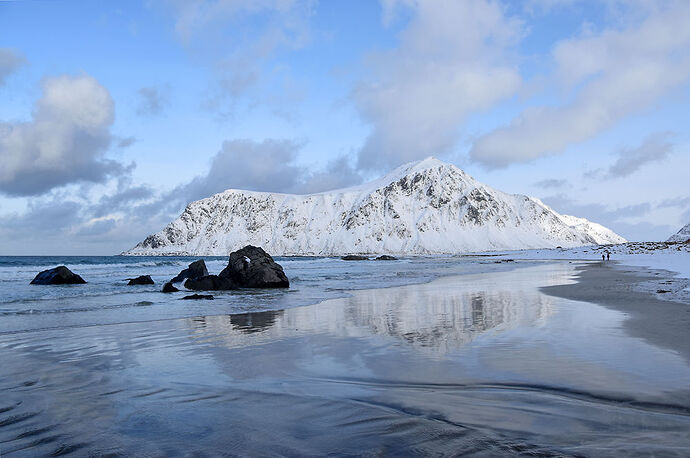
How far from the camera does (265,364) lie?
293 inches

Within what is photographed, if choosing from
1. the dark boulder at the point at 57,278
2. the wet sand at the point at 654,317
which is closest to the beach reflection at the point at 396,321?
the wet sand at the point at 654,317

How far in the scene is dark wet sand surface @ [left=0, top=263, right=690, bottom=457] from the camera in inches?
158

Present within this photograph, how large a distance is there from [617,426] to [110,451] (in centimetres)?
479

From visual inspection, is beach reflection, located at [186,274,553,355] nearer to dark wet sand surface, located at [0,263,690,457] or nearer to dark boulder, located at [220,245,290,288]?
dark wet sand surface, located at [0,263,690,457]

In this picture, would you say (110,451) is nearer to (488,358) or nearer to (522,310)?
(488,358)

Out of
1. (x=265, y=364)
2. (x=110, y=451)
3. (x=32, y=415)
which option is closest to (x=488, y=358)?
(x=265, y=364)

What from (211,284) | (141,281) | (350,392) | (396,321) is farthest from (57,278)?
(350,392)

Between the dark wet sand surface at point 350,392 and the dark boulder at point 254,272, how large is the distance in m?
16.6

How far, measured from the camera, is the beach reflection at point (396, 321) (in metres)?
9.87

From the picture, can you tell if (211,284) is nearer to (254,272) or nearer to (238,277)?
(238,277)

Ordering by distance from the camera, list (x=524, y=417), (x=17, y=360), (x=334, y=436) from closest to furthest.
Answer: (x=334, y=436) → (x=524, y=417) → (x=17, y=360)

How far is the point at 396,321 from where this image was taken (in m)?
12.3

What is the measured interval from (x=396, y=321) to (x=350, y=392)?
680 centimetres

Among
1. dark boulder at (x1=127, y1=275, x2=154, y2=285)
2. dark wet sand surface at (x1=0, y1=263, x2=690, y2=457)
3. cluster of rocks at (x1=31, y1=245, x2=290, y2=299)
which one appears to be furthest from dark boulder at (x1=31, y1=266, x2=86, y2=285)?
dark wet sand surface at (x1=0, y1=263, x2=690, y2=457)
